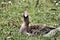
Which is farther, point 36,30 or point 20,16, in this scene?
point 20,16

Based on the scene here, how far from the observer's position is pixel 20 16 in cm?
888

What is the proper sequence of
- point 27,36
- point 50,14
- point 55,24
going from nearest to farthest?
point 27,36 → point 55,24 → point 50,14

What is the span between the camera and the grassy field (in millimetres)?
7781

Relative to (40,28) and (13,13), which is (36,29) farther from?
(13,13)

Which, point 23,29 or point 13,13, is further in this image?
point 13,13

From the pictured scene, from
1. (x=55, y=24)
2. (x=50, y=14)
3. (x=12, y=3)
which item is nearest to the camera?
(x=55, y=24)

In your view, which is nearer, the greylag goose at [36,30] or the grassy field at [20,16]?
the greylag goose at [36,30]

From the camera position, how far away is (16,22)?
853cm

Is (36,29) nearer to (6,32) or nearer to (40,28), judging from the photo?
(40,28)

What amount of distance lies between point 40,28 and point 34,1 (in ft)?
7.15

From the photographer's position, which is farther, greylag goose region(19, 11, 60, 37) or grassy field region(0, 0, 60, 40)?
grassy field region(0, 0, 60, 40)

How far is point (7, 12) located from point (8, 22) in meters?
0.71

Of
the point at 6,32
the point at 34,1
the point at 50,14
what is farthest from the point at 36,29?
the point at 34,1

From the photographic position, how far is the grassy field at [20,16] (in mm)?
7781
